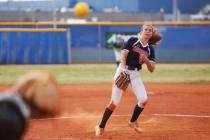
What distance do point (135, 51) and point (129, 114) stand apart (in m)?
3.37

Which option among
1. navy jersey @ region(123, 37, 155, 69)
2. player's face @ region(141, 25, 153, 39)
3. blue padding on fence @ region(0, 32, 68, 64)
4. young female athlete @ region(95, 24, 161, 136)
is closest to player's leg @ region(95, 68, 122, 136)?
young female athlete @ region(95, 24, 161, 136)

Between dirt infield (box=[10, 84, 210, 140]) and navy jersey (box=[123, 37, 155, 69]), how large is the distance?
4.43ft

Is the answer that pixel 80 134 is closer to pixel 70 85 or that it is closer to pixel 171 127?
pixel 171 127

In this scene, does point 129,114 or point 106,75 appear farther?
point 106,75

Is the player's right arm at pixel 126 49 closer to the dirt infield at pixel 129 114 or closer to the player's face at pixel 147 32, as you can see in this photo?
the player's face at pixel 147 32

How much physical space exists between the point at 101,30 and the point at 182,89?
558 inches

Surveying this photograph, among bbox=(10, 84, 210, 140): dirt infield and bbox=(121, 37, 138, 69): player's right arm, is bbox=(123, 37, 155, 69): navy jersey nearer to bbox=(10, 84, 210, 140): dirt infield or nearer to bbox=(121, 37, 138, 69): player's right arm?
bbox=(121, 37, 138, 69): player's right arm

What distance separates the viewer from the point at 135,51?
945 cm

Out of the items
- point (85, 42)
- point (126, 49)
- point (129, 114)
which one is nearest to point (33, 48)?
point (85, 42)

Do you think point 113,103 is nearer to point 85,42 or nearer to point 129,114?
point 129,114

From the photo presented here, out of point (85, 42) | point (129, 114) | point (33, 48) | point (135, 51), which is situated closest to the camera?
point (135, 51)

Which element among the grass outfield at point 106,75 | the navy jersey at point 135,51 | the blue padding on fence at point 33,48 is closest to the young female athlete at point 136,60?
the navy jersey at point 135,51

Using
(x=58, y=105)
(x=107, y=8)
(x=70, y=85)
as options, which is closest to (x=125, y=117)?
(x=70, y=85)

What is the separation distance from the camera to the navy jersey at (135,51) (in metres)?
9.42
